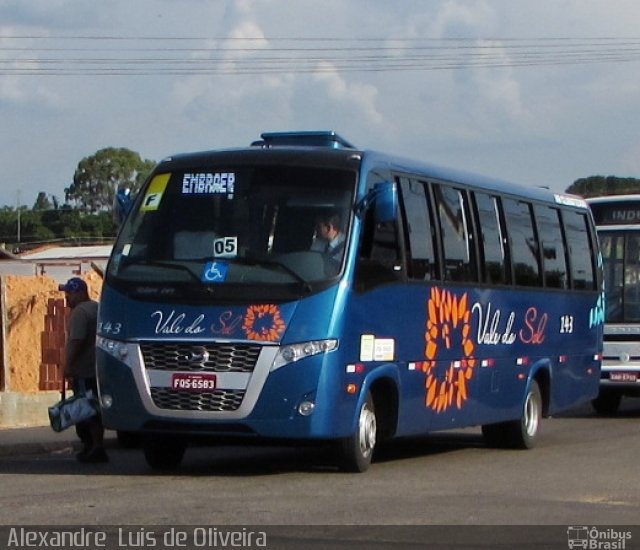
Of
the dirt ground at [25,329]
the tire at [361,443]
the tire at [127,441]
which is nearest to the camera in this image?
the tire at [361,443]

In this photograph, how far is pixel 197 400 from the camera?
12.6m

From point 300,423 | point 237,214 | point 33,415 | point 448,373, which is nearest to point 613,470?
point 448,373

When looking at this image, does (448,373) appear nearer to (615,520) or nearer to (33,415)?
(615,520)

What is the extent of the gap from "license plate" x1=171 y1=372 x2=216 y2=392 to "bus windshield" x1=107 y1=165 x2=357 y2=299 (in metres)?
0.74

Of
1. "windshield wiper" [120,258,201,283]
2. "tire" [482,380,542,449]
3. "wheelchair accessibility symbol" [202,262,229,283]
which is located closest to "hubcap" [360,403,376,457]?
"wheelchair accessibility symbol" [202,262,229,283]

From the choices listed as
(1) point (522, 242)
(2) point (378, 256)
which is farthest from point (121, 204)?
(1) point (522, 242)

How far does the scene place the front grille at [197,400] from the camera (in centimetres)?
1256

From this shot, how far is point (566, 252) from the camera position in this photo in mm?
18984

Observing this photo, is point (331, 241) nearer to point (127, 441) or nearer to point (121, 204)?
→ point (121, 204)

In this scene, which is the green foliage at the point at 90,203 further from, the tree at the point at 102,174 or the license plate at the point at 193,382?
the license plate at the point at 193,382

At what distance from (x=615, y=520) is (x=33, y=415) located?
10.6m

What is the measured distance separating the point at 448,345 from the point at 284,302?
3.13 meters

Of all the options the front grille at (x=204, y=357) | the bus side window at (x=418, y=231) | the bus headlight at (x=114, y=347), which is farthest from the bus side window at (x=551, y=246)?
the bus headlight at (x=114, y=347)

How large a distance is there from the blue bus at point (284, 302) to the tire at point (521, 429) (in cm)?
213
